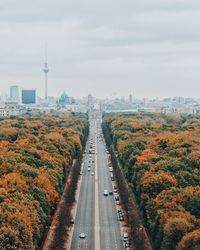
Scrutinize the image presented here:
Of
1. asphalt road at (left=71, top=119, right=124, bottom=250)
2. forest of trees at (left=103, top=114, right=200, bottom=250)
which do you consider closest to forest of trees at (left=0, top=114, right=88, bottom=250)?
asphalt road at (left=71, top=119, right=124, bottom=250)

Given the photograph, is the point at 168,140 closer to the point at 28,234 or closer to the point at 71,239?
the point at 71,239

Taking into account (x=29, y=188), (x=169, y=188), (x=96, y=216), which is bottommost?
(x=96, y=216)

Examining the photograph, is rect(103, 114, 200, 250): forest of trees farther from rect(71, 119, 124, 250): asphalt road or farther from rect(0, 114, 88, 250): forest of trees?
rect(0, 114, 88, 250): forest of trees

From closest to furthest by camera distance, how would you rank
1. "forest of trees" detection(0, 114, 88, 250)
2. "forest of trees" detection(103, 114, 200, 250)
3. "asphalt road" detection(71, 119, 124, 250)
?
"forest of trees" detection(0, 114, 88, 250)
"forest of trees" detection(103, 114, 200, 250)
"asphalt road" detection(71, 119, 124, 250)

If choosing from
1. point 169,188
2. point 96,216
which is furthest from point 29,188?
point 169,188

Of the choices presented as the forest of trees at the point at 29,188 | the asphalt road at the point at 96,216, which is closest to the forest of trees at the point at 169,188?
the asphalt road at the point at 96,216

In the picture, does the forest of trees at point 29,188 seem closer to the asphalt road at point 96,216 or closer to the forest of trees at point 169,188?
the asphalt road at point 96,216

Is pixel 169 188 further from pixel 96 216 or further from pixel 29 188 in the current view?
pixel 29 188

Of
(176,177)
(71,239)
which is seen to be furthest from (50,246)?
(176,177)

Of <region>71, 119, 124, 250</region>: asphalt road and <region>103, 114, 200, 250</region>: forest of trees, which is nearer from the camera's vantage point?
<region>103, 114, 200, 250</region>: forest of trees
